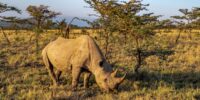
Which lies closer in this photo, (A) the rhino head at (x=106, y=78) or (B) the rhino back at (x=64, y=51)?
(A) the rhino head at (x=106, y=78)

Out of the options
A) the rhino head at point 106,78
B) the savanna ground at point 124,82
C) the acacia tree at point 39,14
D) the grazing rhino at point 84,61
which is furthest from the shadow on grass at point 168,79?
the acacia tree at point 39,14

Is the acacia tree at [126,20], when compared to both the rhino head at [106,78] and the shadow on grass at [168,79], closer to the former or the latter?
the shadow on grass at [168,79]

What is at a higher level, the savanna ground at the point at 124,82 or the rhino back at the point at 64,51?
the rhino back at the point at 64,51

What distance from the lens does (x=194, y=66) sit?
893 inches

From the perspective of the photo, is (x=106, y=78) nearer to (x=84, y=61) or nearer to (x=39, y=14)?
(x=84, y=61)

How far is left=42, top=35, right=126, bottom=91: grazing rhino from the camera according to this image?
14327 millimetres

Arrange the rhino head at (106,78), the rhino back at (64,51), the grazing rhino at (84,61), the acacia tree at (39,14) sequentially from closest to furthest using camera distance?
Answer: the rhino head at (106,78) < the grazing rhino at (84,61) < the rhino back at (64,51) < the acacia tree at (39,14)

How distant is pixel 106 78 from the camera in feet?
46.9

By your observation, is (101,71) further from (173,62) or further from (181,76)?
(173,62)

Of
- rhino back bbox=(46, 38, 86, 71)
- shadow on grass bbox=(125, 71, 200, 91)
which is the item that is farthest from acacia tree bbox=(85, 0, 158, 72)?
rhino back bbox=(46, 38, 86, 71)

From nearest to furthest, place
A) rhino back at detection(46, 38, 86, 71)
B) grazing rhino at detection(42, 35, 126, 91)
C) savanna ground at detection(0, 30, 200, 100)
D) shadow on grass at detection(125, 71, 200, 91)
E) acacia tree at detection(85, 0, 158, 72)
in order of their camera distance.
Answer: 1. savanna ground at detection(0, 30, 200, 100)
2. grazing rhino at detection(42, 35, 126, 91)
3. rhino back at detection(46, 38, 86, 71)
4. shadow on grass at detection(125, 71, 200, 91)
5. acacia tree at detection(85, 0, 158, 72)

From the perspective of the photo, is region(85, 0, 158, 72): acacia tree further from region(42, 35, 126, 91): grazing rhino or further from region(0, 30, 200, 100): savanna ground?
region(42, 35, 126, 91): grazing rhino

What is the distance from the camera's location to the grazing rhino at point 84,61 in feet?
47.0

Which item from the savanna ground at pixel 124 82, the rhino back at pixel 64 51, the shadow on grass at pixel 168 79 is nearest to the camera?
the savanna ground at pixel 124 82
